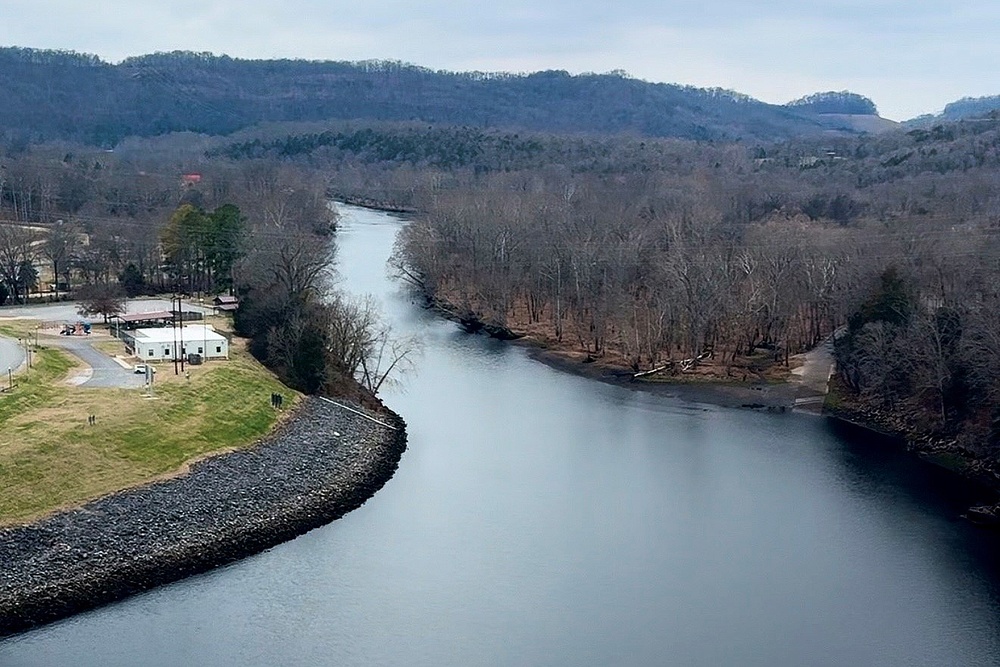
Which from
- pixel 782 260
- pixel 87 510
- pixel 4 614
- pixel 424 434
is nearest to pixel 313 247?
pixel 424 434

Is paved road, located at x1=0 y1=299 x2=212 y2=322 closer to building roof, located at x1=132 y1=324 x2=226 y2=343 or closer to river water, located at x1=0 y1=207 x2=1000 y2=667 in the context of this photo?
building roof, located at x1=132 y1=324 x2=226 y2=343

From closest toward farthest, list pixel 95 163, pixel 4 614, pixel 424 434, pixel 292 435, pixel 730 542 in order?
pixel 4 614 → pixel 730 542 → pixel 292 435 → pixel 424 434 → pixel 95 163

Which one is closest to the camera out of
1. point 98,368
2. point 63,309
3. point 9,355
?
point 9,355

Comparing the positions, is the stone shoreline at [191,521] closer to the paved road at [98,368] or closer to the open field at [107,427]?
the open field at [107,427]

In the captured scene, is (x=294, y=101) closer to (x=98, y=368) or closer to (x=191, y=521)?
(x=98, y=368)

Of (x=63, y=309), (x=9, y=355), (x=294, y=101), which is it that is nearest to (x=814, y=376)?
(x=9, y=355)

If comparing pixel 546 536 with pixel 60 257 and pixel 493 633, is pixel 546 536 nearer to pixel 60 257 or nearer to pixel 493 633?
pixel 493 633

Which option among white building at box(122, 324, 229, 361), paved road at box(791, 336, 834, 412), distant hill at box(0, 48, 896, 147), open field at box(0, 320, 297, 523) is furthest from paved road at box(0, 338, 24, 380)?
distant hill at box(0, 48, 896, 147)
